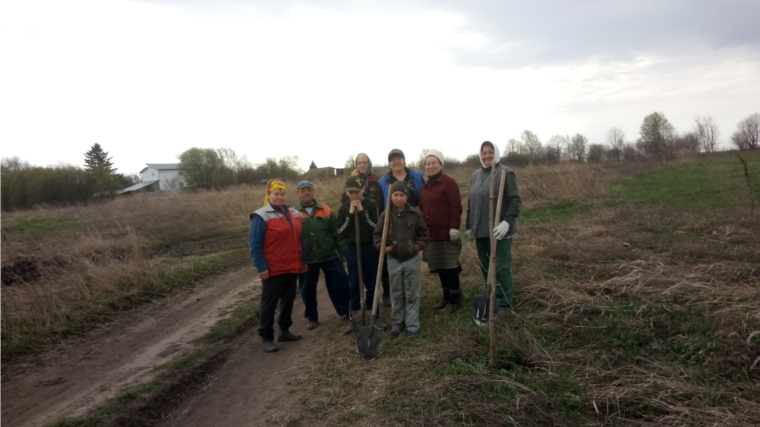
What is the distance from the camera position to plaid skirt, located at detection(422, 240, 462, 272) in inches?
201

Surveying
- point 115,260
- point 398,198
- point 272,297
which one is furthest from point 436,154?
point 115,260

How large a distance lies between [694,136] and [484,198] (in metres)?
55.0

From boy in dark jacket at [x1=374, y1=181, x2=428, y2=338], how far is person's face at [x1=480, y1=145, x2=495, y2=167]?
0.86 m

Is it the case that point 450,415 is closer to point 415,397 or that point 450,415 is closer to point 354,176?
point 415,397

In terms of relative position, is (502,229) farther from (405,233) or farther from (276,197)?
(276,197)

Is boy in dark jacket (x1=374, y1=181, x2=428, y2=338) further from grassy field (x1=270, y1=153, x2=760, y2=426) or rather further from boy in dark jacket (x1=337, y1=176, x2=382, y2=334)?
boy in dark jacket (x1=337, y1=176, x2=382, y2=334)

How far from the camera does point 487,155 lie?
479cm

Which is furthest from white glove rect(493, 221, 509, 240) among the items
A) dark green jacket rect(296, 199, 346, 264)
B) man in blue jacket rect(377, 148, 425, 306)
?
dark green jacket rect(296, 199, 346, 264)

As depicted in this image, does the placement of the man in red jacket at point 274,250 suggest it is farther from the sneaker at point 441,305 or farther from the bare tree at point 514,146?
the bare tree at point 514,146

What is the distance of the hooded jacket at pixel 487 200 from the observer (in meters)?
4.67

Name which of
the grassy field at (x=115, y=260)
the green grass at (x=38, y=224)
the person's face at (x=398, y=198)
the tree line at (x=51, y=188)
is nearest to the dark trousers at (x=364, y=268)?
the person's face at (x=398, y=198)

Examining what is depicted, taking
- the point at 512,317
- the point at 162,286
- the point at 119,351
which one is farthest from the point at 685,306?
the point at 162,286

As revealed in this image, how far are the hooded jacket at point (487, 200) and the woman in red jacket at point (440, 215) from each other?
168mm

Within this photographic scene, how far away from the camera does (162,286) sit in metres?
7.94
